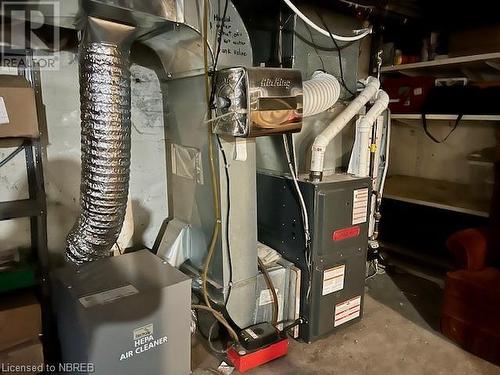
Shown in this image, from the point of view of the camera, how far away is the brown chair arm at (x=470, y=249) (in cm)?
192

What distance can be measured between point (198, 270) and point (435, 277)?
1.83 m

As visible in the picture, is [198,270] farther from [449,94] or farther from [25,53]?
[449,94]

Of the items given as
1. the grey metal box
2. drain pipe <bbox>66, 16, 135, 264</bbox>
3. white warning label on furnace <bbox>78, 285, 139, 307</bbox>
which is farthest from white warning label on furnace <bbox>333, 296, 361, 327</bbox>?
drain pipe <bbox>66, 16, 135, 264</bbox>

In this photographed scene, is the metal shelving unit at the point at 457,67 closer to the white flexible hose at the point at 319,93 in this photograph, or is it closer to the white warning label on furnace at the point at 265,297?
the white flexible hose at the point at 319,93

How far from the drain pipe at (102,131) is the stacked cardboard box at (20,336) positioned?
286 millimetres

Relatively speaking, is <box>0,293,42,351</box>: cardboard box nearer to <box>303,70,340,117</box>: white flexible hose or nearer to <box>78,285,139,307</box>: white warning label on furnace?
<box>78,285,139,307</box>: white warning label on furnace

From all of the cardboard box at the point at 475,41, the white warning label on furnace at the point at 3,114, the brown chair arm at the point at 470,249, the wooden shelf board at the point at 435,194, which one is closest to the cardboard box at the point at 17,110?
the white warning label on furnace at the point at 3,114

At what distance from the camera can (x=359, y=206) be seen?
74.4 inches

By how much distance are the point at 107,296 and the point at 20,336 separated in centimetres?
44

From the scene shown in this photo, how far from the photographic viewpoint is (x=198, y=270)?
1860 mm

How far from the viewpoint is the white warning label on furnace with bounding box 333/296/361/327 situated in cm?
193

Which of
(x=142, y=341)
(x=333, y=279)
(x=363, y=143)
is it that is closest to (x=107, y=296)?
(x=142, y=341)

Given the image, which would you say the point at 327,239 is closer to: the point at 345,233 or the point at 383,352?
the point at 345,233

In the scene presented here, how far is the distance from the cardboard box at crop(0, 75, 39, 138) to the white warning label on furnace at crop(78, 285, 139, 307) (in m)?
0.67
